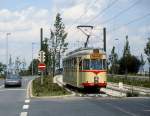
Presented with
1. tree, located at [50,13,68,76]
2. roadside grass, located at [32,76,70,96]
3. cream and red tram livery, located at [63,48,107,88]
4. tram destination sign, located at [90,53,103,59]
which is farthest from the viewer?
tree, located at [50,13,68,76]

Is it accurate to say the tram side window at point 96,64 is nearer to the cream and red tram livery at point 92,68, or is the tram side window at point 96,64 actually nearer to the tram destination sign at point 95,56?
the cream and red tram livery at point 92,68

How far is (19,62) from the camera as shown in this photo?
526 feet

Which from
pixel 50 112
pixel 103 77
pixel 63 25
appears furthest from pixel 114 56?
pixel 50 112

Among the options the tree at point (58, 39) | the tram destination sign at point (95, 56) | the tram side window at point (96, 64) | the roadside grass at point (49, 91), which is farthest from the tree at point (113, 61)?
the tram destination sign at point (95, 56)

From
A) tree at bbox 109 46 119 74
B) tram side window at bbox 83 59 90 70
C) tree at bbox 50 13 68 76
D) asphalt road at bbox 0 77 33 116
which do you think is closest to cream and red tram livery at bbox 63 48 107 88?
tram side window at bbox 83 59 90 70

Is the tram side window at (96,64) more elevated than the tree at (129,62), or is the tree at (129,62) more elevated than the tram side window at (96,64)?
the tree at (129,62)

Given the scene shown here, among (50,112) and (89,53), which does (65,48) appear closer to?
(89,53)

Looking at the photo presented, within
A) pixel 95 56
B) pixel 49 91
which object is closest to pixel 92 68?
pixel 95 56

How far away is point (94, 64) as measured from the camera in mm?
36531

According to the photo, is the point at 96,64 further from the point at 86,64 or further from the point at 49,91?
the point at 49,91

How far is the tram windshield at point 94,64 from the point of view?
36.5 metres

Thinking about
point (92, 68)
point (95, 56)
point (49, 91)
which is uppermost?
point (95, 56)

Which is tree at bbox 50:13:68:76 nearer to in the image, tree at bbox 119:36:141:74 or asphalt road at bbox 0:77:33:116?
tree at bbox 119:36:141:74

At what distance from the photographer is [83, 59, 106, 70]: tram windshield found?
120ft
